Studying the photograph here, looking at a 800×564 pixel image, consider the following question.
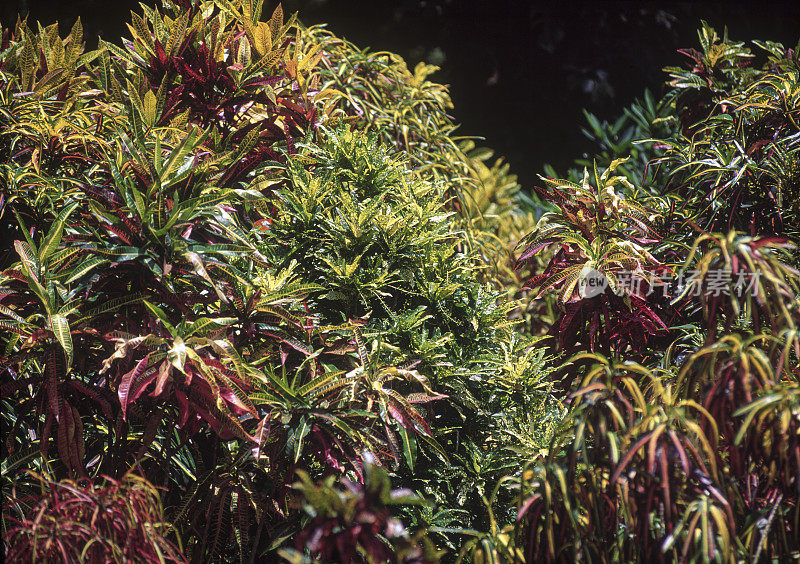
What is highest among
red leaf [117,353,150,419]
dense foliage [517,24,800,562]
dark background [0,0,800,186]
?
dark background [0,0,800,186]

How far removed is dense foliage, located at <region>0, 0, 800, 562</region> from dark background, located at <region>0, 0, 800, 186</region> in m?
1.87

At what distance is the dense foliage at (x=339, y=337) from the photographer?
1234 millimetres

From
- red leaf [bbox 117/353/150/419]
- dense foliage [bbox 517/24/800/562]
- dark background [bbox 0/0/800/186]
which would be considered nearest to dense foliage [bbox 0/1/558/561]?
red leaf [bbox 117/353/150/419]

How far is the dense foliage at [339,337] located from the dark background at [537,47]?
1866mm

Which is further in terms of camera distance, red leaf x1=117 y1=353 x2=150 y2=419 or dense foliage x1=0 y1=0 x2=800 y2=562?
red leaf x1=117 y1=353 x2=150 y2=419

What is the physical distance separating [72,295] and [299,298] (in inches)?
20.7

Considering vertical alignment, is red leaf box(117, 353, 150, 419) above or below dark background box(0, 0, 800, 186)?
below

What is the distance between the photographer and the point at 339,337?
1725 mm

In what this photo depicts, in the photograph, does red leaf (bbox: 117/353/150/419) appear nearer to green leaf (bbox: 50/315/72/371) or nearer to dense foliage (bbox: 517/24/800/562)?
green leaf (bbox: 50/315/72/371)

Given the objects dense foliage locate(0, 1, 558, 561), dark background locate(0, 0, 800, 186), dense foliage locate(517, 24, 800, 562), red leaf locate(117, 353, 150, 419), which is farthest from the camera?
dark background locate(0, 0, 800, 186)

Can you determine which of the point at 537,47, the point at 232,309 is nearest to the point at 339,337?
the point at 232,309

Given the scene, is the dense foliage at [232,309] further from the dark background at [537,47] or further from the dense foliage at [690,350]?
the dark background at [537,47]

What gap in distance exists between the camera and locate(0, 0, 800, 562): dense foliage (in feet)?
4.05

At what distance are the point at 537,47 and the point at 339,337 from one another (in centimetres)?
330
